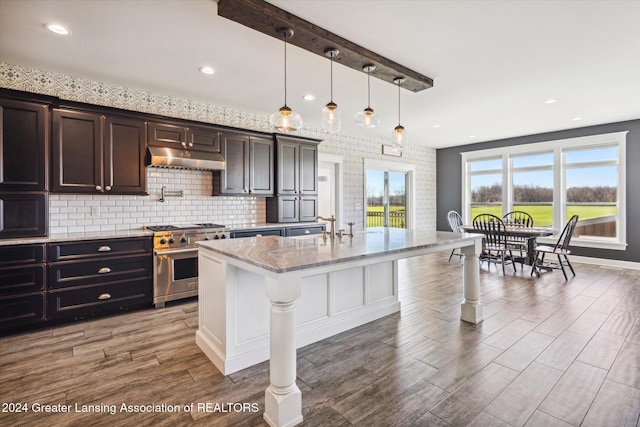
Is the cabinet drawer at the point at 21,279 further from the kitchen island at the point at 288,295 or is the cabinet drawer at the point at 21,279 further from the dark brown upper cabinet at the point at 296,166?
the dark brown upper cabinet at the point at 296,166

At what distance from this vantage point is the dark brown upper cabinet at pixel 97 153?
10.9ft

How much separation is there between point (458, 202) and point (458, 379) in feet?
22.7

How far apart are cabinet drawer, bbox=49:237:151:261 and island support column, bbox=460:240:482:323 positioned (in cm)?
348

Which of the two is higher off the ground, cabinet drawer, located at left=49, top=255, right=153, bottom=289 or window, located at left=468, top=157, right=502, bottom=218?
window, located at left=468, top=157, right=502, bottom=218

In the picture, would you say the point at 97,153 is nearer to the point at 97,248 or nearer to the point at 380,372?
the point at 97,248

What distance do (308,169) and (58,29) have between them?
3529 millimetres

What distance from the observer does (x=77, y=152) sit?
3422 millimetres

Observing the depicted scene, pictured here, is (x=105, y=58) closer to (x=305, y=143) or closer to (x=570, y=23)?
(x=305, y=143)

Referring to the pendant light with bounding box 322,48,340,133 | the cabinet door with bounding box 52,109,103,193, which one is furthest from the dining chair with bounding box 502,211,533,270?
the cabinet door with bounding box 52,109,103,193

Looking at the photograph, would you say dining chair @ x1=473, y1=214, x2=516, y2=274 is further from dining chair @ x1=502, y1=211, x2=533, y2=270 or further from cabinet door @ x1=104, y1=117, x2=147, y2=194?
cabinet door @ x1=104, y1=117, x2=147, y2=194

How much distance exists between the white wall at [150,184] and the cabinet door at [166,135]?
403mm

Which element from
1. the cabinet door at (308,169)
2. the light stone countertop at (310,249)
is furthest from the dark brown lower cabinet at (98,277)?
the cabinet door at (308,169)

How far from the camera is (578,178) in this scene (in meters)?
6.43

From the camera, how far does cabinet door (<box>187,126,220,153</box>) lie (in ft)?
13.7
